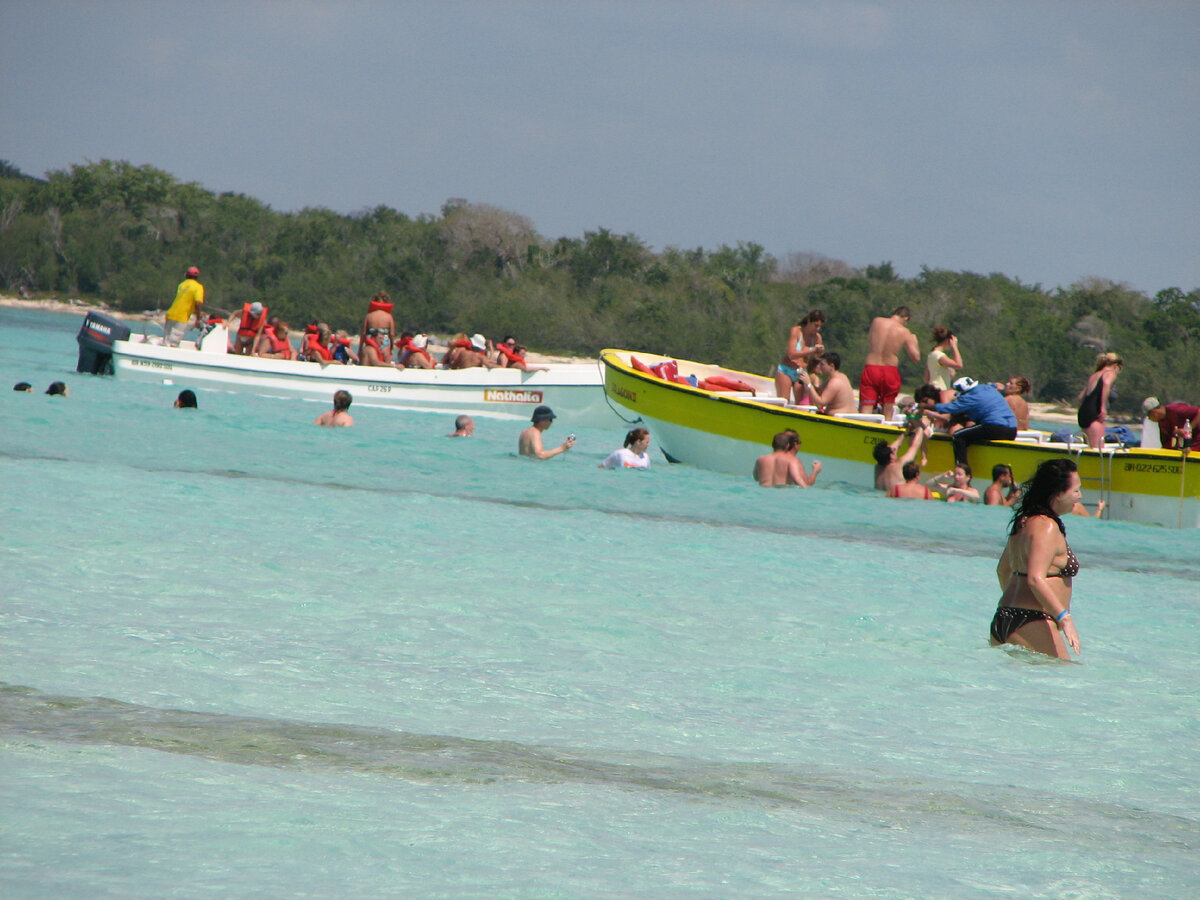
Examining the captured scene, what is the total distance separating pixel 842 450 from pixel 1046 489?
21.5 feet

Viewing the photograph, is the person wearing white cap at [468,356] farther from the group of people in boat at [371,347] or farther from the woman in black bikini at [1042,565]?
the woman in black bikini at [1042,565]

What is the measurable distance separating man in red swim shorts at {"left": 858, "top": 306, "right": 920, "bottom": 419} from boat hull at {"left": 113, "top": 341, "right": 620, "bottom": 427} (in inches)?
230

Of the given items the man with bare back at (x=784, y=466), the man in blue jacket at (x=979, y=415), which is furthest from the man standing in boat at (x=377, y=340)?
the man in blue jacket at (x=979, y=415)

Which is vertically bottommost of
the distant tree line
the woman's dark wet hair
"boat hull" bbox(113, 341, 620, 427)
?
the woman's dark wet hair

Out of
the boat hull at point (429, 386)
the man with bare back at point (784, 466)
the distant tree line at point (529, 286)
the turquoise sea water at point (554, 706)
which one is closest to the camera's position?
the turquoise sea water at point (554, 706)

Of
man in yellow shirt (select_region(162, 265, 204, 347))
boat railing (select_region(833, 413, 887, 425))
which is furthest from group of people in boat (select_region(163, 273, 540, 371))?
boat railing (select_region(833, 413, 887, 425))

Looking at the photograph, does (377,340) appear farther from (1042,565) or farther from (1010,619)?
(1042,565)

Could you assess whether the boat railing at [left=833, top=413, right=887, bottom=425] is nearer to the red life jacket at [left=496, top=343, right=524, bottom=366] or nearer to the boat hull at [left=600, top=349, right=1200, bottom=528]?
the boat hull at [left=600, top=349, right=1200, bottom=528]

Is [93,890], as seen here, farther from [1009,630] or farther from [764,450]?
[764,450]

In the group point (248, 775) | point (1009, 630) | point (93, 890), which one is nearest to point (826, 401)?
point (1009, 630)

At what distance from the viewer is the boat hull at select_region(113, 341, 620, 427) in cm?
1764

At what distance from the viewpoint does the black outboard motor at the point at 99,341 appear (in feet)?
60.5

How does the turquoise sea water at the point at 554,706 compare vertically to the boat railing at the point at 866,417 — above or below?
below

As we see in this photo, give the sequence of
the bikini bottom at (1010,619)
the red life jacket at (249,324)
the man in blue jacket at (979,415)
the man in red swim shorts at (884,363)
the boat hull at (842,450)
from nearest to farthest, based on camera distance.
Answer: the bikini bottom at (1010,619)
the boat hull at (842,450)
the man in blue jacket at (979,415)
the man in red swim shorts at (884,363)
the red life jacket at (249,324)
